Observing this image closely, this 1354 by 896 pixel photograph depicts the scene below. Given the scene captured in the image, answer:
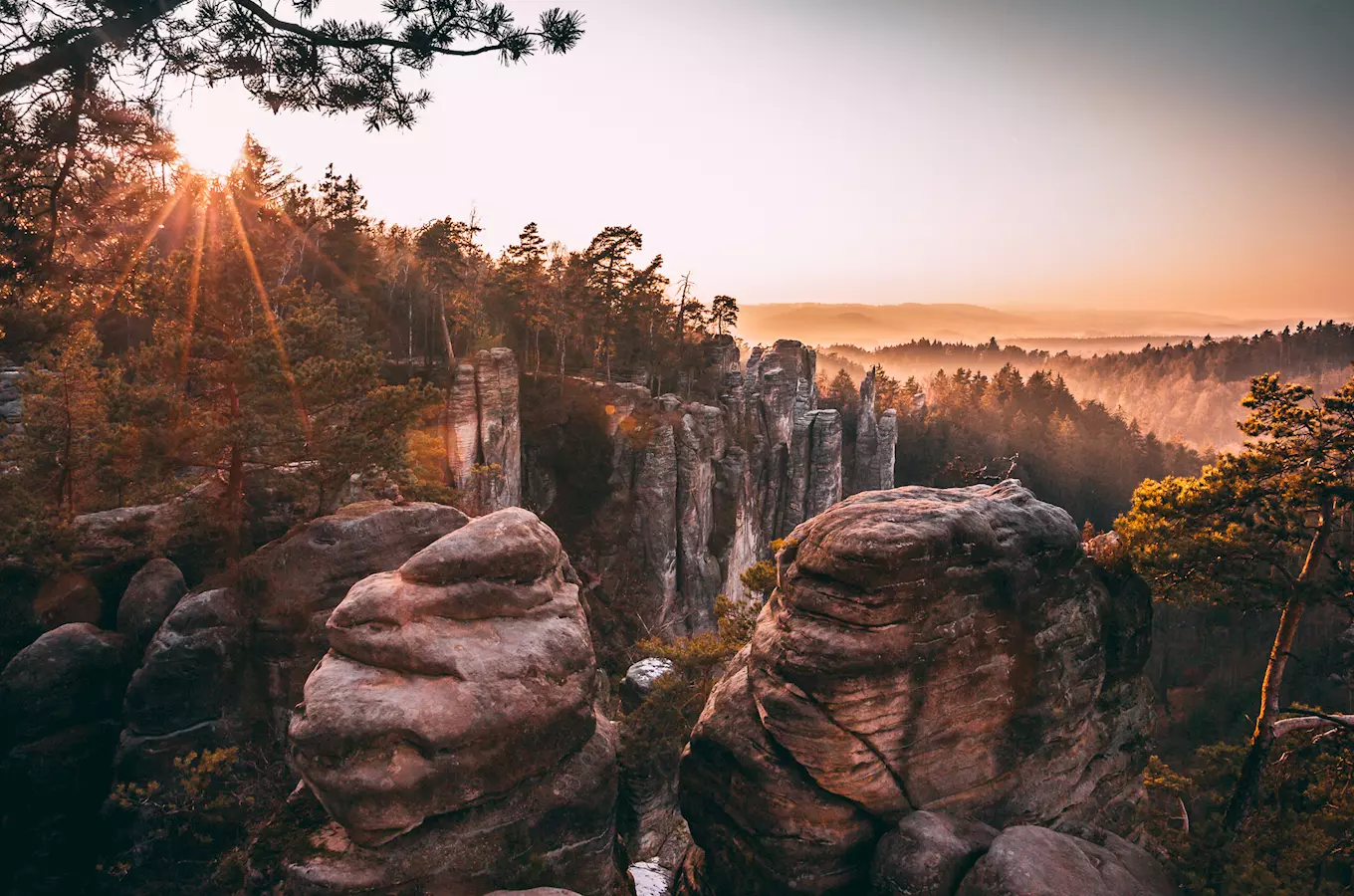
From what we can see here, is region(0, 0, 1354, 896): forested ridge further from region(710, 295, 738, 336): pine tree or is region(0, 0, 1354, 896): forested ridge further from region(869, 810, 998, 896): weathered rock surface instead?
region(710, 295, 738, 336): pine tree

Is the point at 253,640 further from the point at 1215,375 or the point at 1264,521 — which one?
the point at 1215,375

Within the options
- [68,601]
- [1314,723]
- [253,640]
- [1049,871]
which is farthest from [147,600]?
[1314,723]

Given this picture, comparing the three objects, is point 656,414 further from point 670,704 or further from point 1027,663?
point 1027,663

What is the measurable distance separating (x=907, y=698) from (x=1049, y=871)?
308cm

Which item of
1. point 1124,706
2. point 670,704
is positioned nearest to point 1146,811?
point 1124,706

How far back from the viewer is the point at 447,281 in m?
40.2

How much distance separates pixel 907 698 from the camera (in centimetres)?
1112

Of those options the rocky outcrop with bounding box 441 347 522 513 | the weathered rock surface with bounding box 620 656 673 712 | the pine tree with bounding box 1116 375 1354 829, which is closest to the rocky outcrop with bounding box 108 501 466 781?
the weathered rock surface with bounding box 620 656 673 712

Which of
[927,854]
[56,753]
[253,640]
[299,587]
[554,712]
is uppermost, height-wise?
[299,587]

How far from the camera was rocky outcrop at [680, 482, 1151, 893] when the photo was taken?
11.1 metres

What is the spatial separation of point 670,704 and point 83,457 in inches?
732

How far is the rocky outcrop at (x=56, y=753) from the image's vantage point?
532 inches

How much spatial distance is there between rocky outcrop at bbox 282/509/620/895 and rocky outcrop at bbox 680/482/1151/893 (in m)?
2.96

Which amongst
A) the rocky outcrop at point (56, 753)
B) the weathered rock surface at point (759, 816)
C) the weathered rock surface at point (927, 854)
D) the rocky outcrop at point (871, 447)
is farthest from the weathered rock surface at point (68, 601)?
the rocky outcrop at point (871, 447)
